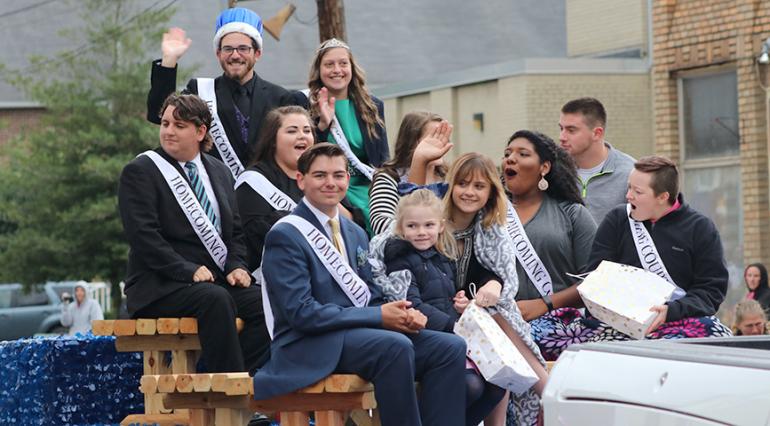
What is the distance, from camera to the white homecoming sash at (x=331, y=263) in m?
6.69

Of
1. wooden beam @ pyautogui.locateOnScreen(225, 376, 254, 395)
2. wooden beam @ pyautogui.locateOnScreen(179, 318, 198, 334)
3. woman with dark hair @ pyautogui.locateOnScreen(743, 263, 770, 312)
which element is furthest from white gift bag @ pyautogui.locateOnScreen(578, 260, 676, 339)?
woman with dark hair @ pyautogui.locateOnScreen(743, 263, 770, 312)

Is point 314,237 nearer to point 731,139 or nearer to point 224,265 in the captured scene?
point 224,265

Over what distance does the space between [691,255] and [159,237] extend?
2.80 m

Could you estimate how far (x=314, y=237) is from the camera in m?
6.69

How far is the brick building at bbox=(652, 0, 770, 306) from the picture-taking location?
2019 cm

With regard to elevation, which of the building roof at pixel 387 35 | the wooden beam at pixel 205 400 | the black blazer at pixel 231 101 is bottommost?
the wooden beam at pixel 205 400

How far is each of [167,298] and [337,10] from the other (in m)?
7.00

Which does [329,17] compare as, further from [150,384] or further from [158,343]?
[150,384]

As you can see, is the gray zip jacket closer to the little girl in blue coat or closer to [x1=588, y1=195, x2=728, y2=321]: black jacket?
[x1=588, y1=195, x2=728, y2=321]: black jacket

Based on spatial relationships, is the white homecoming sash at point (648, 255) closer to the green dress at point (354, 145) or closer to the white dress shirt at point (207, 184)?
the green dress at point (354, 145)

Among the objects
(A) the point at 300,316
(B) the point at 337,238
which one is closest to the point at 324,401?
(A) the point at 300,316

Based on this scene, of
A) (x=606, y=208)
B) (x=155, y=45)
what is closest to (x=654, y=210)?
(x=606, y=208)

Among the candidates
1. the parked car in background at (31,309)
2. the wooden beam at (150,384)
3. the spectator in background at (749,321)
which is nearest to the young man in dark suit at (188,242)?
the wooden beam at (150,384)

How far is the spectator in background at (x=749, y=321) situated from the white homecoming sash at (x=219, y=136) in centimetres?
465
